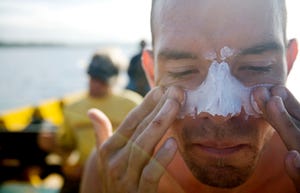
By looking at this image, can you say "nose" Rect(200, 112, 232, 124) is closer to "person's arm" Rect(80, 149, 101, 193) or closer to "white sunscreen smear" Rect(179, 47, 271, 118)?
"white sunscreen smear" Rect(179, 47, 271, 118)

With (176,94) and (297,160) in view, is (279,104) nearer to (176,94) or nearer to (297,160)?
(297,160)

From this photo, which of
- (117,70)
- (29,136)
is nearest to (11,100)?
(29,136)

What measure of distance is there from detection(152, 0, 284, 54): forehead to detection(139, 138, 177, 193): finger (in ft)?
1.14

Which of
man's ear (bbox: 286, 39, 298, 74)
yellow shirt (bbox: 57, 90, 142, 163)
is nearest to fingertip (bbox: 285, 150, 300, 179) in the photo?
man's ear (bbox: 286, 39, 298, 74)

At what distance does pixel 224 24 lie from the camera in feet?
4.54

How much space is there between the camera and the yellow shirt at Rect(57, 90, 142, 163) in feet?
11.5

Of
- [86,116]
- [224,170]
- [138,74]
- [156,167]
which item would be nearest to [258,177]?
[224,170]

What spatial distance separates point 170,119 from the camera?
1.32m

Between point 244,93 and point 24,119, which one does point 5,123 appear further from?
point 244,93

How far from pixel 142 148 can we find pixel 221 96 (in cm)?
30

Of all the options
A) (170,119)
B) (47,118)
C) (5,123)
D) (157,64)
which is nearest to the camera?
(170,119)

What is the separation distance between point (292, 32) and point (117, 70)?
219 centimetres

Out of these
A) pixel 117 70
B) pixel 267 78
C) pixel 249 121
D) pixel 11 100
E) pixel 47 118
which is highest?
pixel 267 78

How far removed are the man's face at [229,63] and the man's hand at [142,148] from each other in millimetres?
105
